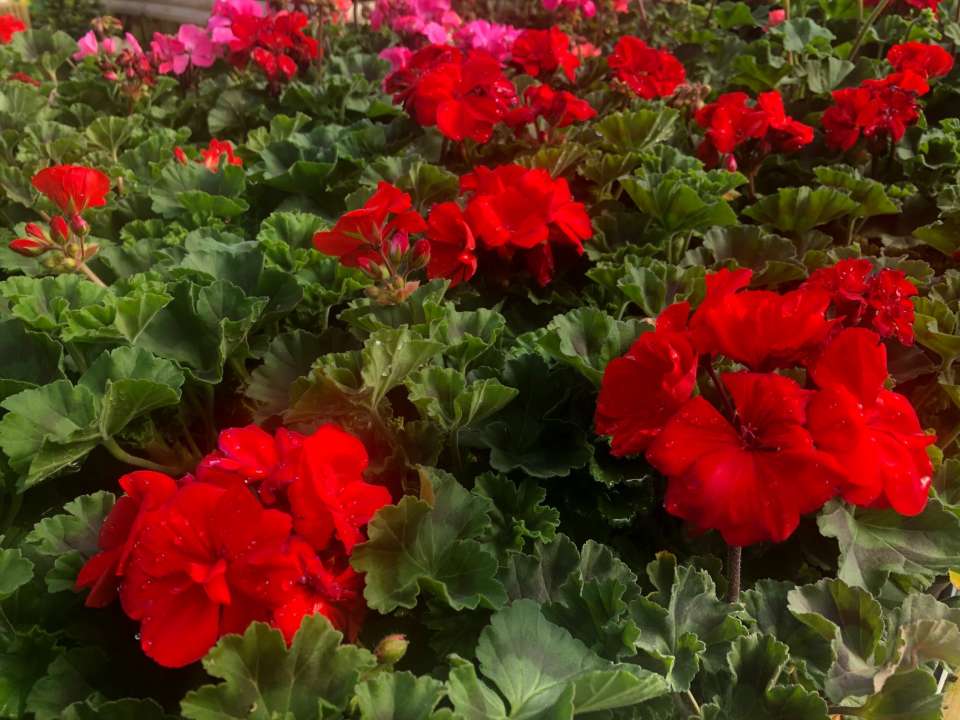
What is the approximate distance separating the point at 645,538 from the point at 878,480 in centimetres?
42

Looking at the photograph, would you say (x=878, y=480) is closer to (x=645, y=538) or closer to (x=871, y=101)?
(x=645, y=538)

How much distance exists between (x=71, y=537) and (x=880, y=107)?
1.73 meters

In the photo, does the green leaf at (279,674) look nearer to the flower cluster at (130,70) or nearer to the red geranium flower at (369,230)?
the red geranium flower at (369,230)

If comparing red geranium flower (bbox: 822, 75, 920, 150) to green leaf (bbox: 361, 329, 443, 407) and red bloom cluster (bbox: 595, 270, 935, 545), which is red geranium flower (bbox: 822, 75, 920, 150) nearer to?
red bloom cluster (bbox: 595, 270, 935, 545)

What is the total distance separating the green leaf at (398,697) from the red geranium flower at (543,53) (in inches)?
71.5

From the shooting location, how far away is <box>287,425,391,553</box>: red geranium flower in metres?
0.76

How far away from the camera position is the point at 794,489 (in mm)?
787

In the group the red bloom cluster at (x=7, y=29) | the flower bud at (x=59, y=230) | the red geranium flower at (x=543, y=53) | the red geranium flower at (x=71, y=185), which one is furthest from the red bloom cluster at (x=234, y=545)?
the red bloom cluster at (x=7, y=29)

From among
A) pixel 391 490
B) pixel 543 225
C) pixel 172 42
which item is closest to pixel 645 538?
pixel 391 490

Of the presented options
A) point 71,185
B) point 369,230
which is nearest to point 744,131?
point 369,230

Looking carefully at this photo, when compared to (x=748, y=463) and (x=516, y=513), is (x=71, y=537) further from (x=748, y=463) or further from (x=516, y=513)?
(x=748, y=463)

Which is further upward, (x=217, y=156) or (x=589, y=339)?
(x=589, y=339)

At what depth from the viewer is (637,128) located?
1891 millimetres

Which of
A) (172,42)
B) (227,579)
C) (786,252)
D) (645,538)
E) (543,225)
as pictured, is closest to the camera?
(227,579)
